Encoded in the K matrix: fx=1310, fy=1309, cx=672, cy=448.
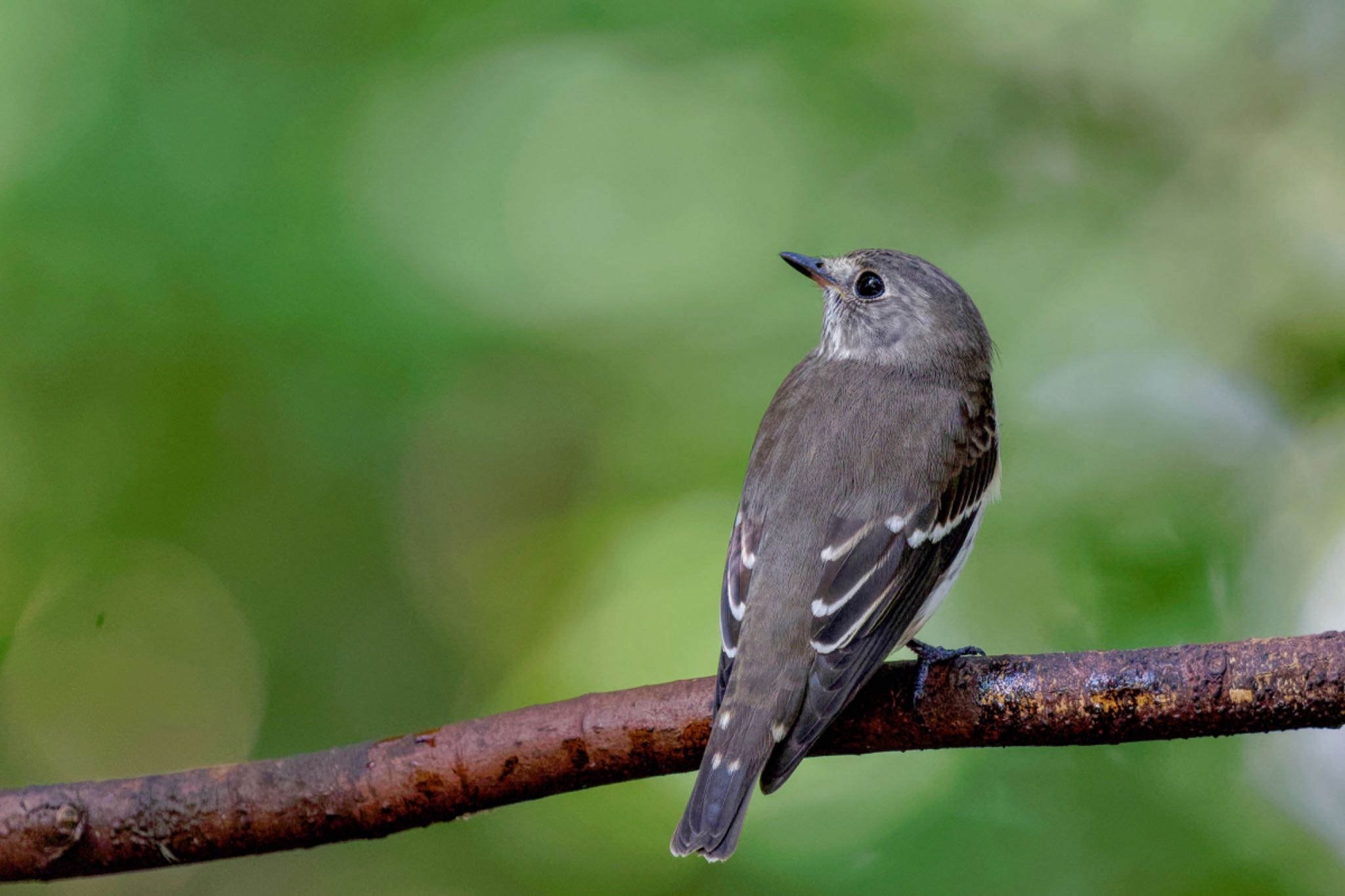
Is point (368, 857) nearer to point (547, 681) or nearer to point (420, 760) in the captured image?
point (547, 681)

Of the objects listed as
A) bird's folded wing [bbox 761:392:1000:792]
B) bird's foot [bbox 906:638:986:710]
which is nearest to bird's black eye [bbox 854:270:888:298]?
bird's folded wing [bbox 761:392:1000:792]

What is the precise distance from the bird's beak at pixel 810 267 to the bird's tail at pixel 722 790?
68.5 inches

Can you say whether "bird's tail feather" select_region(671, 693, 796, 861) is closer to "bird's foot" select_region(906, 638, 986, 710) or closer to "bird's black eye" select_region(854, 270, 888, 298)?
"bird's foot" select_region(906, 638, 986, 710)

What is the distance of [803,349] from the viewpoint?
4367mm

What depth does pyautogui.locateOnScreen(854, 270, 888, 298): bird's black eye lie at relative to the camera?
4.25 metres

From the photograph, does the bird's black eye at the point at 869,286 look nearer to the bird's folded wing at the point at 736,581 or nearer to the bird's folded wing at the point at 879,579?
the bird's folded wing at the point at 879,579

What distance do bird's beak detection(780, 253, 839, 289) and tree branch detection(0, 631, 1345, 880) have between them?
1.59 metres

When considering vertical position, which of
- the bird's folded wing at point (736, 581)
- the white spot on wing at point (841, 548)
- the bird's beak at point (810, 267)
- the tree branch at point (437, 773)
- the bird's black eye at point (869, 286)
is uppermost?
the bird's black eye at point (869, 286)

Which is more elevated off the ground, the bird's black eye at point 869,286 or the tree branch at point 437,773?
the bird's black eye at point 869,286

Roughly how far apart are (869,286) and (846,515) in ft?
3.61

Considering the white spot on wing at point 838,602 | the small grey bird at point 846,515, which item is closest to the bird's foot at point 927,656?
the small grey bird at point 846,515

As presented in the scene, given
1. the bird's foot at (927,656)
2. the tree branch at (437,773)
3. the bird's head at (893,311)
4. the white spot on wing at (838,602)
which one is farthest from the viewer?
the bird's head at (893,311)

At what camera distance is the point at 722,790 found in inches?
113

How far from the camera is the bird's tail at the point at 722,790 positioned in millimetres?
2857
